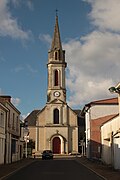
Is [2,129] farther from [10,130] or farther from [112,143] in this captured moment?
[112,143]

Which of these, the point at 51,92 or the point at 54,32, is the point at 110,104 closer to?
the point at 51,92

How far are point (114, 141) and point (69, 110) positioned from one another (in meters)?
46.2

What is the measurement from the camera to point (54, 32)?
79.6 m

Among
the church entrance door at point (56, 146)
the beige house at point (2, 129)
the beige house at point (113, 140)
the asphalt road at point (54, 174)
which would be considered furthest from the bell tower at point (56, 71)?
the asphalt road at point (54, 174)

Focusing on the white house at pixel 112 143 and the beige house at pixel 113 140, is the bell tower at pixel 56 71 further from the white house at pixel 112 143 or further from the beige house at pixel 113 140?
the beige house at pixel 113 140

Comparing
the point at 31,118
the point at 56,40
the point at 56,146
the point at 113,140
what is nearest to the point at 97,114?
the point at 113,140

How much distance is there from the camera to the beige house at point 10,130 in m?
35.3

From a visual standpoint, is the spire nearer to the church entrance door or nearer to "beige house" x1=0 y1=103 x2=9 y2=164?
the church entrance door

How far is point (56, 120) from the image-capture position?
234 ft

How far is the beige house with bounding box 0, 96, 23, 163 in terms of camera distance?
116 ft

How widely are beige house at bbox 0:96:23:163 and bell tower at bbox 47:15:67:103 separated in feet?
94.2

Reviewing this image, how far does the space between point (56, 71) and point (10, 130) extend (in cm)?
3775

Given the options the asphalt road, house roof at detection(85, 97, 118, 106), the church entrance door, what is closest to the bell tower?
the church entrance door

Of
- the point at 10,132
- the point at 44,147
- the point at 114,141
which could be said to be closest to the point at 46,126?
the point at 44,147
